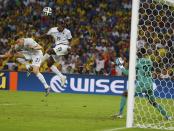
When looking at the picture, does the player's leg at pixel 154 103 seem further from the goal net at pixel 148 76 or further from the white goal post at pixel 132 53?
the white goal post at pixel 132 53

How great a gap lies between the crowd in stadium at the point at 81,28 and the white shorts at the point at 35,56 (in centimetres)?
536

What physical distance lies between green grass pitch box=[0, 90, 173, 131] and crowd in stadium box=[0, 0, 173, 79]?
239 inches

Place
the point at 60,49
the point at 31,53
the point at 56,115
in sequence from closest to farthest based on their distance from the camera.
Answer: the point at 56,115, the point at 60,49, the point at 31,53

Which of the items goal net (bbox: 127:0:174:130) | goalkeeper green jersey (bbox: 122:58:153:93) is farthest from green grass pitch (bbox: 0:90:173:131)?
goalkeeper green jersey (bbox: 122:58:153:93)

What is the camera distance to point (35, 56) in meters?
20.3

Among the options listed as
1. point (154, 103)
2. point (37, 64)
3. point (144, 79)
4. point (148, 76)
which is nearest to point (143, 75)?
point (144, 79)

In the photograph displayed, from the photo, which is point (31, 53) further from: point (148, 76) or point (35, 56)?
point (148, 76)

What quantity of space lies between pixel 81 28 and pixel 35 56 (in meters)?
10.2

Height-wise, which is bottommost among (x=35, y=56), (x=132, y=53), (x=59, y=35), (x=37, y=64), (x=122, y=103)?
(x=122, y=103)

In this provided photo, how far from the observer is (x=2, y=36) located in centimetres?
3009

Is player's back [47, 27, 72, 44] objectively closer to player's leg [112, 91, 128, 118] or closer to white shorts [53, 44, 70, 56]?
white shorts [53, 44, 70, 56]

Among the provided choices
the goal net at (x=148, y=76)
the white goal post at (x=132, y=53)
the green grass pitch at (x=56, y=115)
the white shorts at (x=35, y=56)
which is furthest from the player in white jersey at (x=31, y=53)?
the white goal post at (x=132, y=53)

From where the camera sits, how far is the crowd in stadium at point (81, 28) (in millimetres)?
26491

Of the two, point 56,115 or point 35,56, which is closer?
point 56,115
